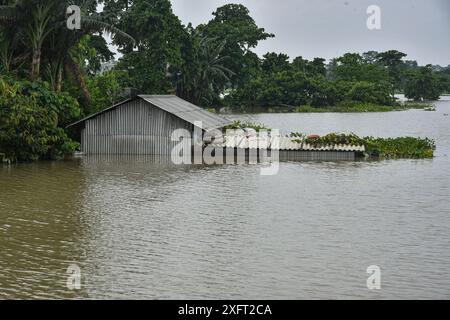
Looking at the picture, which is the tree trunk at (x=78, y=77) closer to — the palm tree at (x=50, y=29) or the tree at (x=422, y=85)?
the palm tree at (x=50, y=29)

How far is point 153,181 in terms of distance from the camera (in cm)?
2648

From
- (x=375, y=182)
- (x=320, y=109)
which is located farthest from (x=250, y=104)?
(x=375, y=182)

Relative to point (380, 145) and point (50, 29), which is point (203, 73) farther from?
point (50, 29)

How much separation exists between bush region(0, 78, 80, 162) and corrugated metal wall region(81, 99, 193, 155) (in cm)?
133

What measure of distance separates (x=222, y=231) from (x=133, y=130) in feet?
53.9

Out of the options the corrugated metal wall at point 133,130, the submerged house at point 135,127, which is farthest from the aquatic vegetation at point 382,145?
the corrugated metal wall at point 133,130

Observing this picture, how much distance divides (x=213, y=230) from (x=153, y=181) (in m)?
8.63

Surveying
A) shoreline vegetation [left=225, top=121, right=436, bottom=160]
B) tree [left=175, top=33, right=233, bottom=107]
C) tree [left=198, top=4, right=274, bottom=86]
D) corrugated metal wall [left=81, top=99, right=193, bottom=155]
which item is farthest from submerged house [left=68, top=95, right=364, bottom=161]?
tree [left=198, top=4, right=274, bottom=86]

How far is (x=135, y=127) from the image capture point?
33.5m

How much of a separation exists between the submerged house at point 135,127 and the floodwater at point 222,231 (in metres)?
2.99

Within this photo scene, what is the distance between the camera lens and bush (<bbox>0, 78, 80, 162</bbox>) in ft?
96.3

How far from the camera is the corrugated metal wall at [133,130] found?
3303cm

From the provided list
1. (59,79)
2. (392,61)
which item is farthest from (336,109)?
(59,79)
